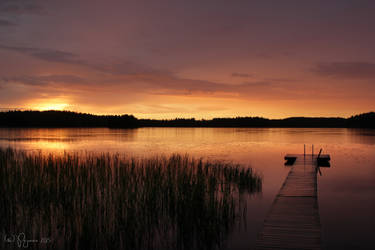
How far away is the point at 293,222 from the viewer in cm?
760

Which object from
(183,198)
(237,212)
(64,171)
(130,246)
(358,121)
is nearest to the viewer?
(130,246)

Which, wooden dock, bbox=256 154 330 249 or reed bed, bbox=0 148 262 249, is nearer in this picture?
wooden dock, bbox=256 154 330 249

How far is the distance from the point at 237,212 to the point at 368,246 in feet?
12.7

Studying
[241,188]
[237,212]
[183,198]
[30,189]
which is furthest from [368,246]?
[30,189]

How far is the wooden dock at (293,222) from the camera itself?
20.4 feet

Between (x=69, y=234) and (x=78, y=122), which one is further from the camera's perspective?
(x=78, y=122)

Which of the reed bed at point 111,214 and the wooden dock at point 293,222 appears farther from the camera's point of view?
the reed bed at point 111,214

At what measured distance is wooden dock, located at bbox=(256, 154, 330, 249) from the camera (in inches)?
245

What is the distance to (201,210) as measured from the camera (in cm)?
866

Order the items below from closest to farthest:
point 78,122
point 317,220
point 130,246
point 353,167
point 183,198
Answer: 1. point 130,246
2. point 317,220
3. point 183,198
4. point 353,167
5. point 78,122

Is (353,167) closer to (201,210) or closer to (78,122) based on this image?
(201,210)

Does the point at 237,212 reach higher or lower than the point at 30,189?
lower

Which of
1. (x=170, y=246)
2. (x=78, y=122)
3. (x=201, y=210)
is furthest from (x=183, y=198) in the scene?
(x=78, y=122)

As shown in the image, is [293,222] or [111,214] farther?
[111,214]
